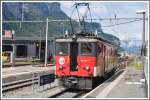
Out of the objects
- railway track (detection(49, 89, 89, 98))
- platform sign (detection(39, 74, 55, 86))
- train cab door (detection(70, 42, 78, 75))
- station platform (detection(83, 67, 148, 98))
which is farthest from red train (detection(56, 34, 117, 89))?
station platform (detection(83, 67, 148, 98))

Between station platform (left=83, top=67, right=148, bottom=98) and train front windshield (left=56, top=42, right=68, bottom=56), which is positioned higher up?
train front windshield (left=56, top=42, right=68, bottom=56)

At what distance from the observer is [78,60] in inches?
738

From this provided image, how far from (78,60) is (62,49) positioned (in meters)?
1.02

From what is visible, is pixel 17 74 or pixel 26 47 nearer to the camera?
pixel 17 74

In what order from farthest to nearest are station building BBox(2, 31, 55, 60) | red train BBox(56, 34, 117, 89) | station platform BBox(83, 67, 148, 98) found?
station building BBox(2, 31, 55, 60) → red train BBox(56, 34, 117, 89) → station platform BBox(83, 67, 148, 98)

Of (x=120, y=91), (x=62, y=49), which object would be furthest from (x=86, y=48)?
(x=120, y=91)

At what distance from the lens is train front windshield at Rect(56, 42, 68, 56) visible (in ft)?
62.4

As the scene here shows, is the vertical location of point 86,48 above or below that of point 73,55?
above

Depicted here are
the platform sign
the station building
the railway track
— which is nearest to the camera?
the railway track

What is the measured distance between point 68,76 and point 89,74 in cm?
105

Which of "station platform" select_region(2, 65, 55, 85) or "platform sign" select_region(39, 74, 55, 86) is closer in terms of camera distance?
"platform sign" select_region(39, 74, 55, 86)

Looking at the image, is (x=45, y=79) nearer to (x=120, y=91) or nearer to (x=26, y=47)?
(x=120, y=91)

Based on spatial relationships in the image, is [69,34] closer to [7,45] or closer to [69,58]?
[69,58]

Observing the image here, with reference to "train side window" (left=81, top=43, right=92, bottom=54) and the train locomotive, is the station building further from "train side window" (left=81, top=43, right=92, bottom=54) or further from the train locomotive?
"train side window" (left=81, top=43, right=92, bottom=54)
